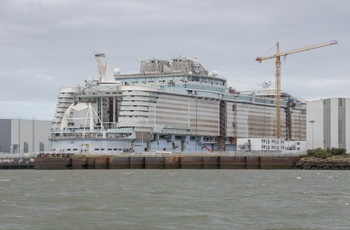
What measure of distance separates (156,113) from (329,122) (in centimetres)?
3610

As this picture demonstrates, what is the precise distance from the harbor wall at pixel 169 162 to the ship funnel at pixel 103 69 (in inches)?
1526

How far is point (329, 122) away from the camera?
5030 inches

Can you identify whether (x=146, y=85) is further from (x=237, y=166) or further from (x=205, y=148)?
(x=237, y=166)

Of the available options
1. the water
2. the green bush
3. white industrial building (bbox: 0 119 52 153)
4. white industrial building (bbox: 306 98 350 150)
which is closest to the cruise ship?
white industrial building (bbox: 0 119 52 153)

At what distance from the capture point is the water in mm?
40084

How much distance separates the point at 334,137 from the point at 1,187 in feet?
244

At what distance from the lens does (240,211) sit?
44.9 m

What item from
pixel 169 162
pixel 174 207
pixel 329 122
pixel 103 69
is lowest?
pixel 174 207

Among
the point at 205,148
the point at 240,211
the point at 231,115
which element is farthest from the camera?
the point at 231,115

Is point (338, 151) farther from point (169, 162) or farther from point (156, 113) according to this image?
point (156, 113)

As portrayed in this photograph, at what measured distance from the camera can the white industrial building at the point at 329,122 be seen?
126375 millimetres

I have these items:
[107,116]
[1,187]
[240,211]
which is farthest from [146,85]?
[240,211]

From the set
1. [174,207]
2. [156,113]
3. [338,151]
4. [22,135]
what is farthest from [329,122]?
[174,207]

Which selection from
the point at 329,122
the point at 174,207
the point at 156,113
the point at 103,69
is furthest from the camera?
the point at 103,69
